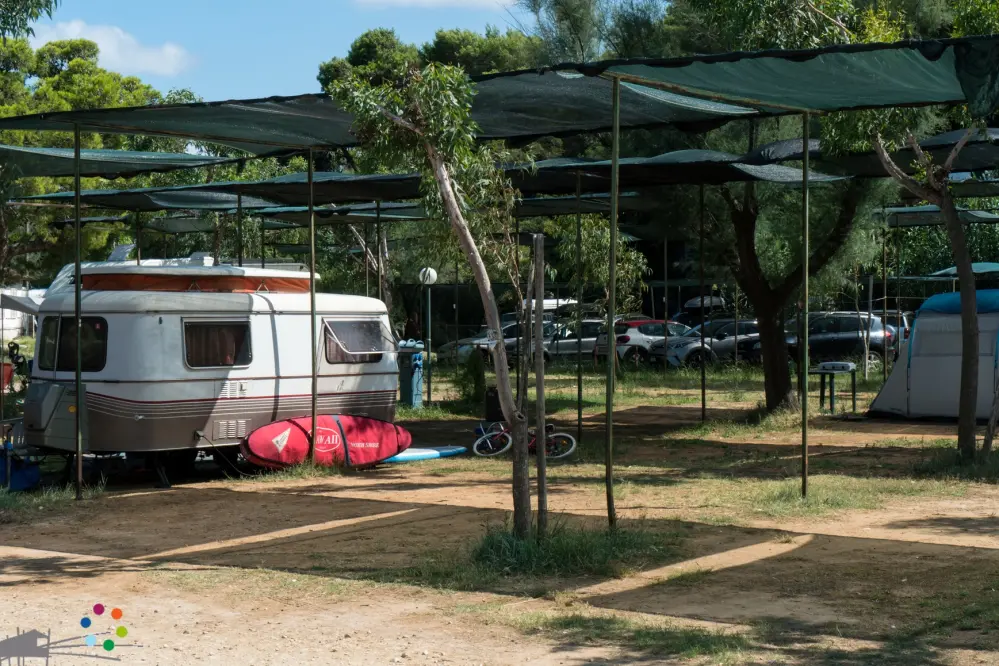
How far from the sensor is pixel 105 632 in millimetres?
6684

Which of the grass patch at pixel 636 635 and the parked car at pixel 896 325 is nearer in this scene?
the grass patch at pixel 636 635

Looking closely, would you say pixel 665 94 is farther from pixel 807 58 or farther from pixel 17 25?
pixel 17 25

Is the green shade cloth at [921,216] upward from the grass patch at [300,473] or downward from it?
upward

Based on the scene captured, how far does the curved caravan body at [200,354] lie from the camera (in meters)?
12.4

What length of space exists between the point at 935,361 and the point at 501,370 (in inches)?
433

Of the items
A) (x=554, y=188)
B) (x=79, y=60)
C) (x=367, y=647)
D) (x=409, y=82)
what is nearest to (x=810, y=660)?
(x=367, y=647)

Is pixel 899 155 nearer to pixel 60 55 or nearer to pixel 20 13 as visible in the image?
pixel 20 13

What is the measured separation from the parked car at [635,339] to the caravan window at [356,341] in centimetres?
1435

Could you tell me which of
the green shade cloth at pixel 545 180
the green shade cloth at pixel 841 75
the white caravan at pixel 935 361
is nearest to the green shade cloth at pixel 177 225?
the green shade cloth at pixel 545 180

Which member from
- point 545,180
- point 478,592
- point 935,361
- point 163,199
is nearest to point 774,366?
point 935,361

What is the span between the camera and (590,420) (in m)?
18.8

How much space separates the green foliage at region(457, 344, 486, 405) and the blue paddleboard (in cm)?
482

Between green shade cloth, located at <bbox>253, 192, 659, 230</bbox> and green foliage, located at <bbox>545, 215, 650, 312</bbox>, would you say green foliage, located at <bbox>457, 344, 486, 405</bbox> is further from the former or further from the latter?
green foliage, located at <bbox>545, 215, 650, 312</bbox>

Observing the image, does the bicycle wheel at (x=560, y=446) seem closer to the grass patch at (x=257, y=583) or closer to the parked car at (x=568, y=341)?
the grass patch at (x=257, y=583)
